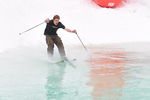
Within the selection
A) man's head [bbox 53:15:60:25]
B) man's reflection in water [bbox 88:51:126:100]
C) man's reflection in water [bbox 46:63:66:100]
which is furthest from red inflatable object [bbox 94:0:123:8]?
man's reflection in water [bbox 46:63:66:100]

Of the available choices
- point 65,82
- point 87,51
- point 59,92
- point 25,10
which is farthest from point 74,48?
point 59,92

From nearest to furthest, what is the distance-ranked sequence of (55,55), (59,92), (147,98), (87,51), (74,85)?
(147,98) → (59,92) → (74,85) → (55,55) → (87,51)

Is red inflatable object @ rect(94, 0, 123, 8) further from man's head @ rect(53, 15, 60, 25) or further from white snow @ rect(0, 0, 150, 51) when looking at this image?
man's head @ rect(53, 15, 60, 25)

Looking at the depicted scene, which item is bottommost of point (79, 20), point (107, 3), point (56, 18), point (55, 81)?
point (79, 20)

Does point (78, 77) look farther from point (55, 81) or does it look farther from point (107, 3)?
point (107, 3)

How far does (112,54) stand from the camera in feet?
53.5

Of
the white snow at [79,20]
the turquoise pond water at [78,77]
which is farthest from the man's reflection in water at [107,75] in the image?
the white snow at [79,20]

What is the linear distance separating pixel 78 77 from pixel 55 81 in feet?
2.54

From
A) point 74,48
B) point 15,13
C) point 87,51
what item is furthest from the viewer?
point 15,13

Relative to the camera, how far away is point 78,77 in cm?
1141

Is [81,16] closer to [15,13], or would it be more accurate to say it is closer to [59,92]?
[15,13]

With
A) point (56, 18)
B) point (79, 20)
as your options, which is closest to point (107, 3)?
point (79, 20)

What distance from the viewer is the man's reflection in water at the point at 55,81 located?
30.4ft

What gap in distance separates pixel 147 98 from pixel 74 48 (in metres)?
10.1
